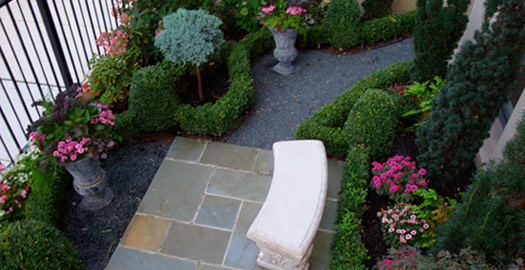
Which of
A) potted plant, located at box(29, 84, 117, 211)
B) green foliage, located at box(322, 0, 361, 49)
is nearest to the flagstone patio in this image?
potted plant, located at box(29, 84, 117, 211)

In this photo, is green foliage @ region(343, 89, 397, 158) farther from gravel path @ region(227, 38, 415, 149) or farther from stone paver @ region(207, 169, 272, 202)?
stone paver @ region(207, 169, 272, 202)

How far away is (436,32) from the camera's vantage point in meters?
4.88

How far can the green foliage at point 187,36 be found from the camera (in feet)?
17.4

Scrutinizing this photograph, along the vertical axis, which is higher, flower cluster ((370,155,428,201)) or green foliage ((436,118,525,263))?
green foliage ((436,118,525,263))

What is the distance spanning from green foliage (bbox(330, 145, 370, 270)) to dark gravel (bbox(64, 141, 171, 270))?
2.26 meters

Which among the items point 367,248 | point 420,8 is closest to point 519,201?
point 367,248

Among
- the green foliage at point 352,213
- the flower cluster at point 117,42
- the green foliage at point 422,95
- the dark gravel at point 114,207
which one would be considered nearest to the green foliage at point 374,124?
the green foliage at point 352,213

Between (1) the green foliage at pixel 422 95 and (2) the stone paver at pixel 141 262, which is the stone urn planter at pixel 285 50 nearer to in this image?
(1) the green foliage at pixel 422 95

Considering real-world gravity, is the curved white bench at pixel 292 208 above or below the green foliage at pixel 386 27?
below

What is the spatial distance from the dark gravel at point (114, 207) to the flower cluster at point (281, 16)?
2163 mm

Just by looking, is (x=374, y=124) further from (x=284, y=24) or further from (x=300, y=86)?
(x=284, y=24)

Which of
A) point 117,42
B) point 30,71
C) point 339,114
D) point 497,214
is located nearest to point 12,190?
point 117,42

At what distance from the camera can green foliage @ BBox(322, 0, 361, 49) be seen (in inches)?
257

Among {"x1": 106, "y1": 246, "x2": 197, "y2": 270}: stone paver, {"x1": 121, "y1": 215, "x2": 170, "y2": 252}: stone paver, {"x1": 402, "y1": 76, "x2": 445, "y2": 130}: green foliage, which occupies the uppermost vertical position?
{"x1": 402, "y1": 76, "x2": 445, "y2": 130}: green foliage
